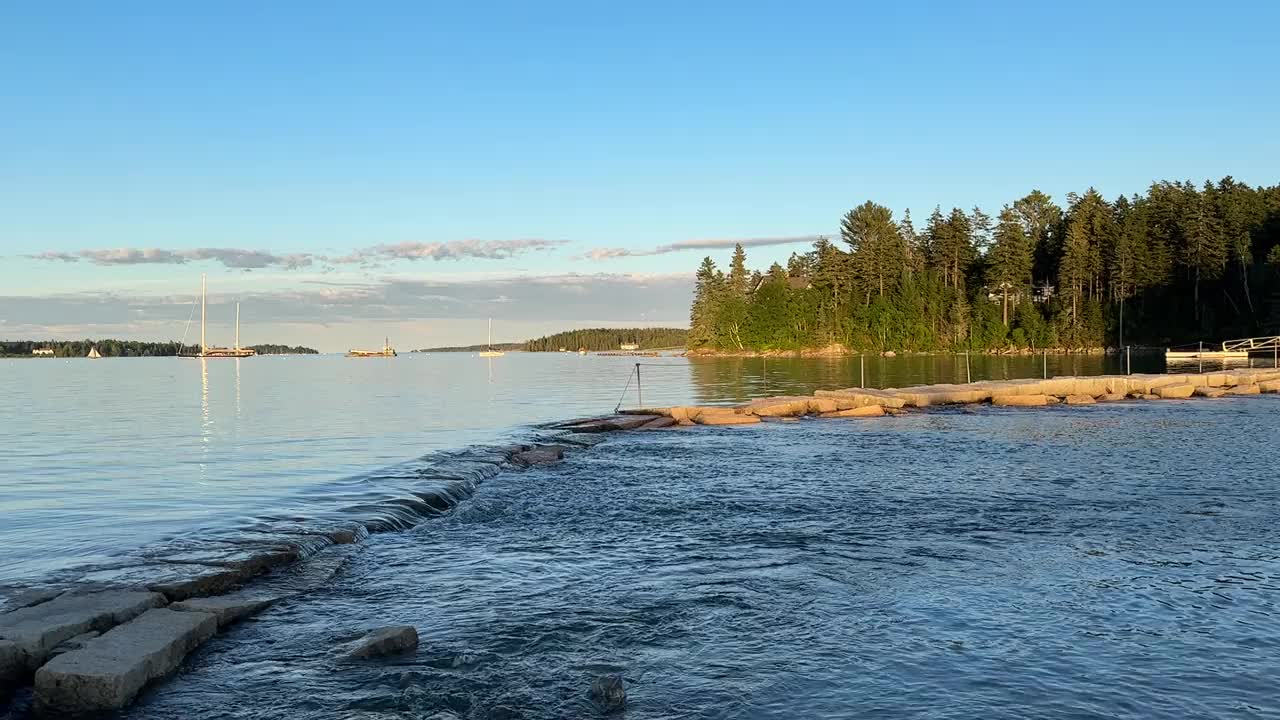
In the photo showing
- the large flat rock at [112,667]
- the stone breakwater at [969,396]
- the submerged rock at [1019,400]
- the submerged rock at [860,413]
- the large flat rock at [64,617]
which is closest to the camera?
the large flat rock at [112,667]

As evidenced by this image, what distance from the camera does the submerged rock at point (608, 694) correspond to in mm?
8250

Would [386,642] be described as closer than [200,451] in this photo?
Yes

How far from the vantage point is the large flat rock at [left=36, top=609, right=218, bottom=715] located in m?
8.41

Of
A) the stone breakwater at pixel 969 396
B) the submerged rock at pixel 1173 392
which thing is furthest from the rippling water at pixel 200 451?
the submerged rock at pixel 1173 392

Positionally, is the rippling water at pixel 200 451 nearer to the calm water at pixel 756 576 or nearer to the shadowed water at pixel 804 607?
the calm water at pixel 756 576

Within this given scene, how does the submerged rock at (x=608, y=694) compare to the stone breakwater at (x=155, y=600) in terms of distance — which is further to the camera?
the stone breakwater at (x=155, y=600)

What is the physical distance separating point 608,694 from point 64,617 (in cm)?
645

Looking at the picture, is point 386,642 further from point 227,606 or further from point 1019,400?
point 1019,400

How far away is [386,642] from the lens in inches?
382

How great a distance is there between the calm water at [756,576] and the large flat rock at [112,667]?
295mm

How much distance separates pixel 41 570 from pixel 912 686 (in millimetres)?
13319

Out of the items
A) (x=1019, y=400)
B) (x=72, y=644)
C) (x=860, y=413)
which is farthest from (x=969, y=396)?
(x=72, y=644)

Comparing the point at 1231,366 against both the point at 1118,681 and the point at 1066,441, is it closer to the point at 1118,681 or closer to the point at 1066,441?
the point at 1066,441

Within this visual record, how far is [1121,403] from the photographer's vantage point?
48.0 m
